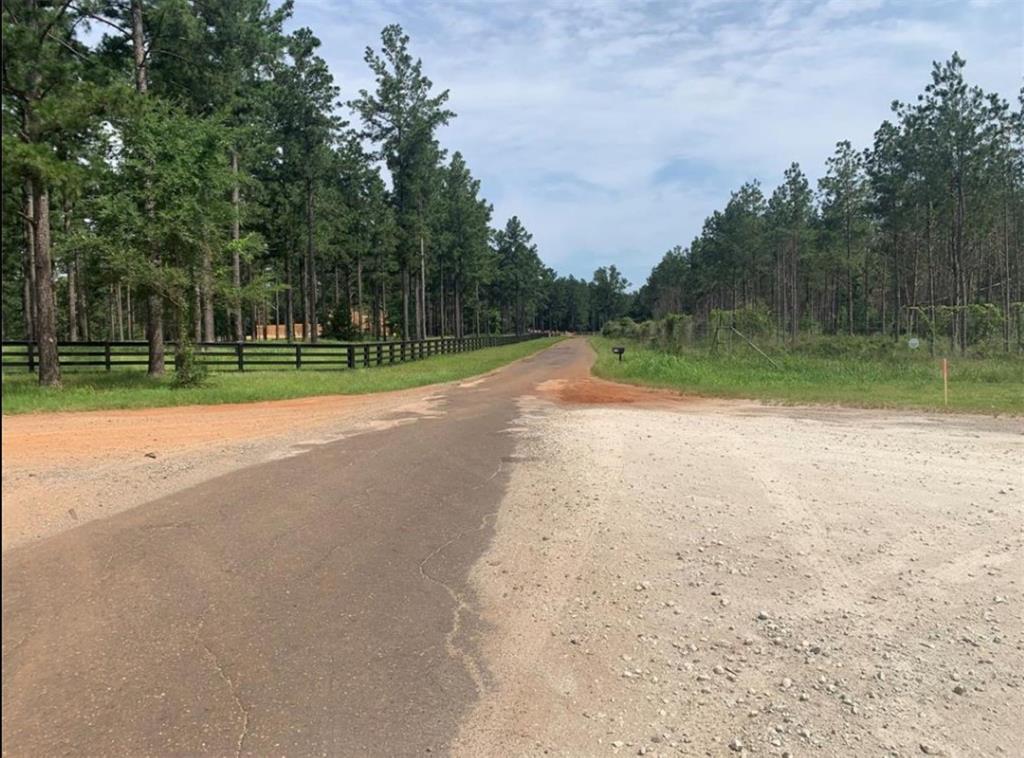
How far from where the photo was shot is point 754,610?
4527 mm

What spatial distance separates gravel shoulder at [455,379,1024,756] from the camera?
326 cm

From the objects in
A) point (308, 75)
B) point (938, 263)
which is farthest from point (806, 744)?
point (938, 263)

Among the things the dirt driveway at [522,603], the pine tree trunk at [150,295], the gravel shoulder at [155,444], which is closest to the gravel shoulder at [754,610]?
the dirt driveway at [522,603]

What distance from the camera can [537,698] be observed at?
351 centimetres

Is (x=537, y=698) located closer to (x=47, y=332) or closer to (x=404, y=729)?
(x=404, y=729)

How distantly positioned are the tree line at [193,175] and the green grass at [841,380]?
13759mm

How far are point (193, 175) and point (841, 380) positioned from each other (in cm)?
1986

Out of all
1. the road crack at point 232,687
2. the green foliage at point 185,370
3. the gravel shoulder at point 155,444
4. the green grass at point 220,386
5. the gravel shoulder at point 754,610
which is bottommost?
the gravel shoulder at point 754,610

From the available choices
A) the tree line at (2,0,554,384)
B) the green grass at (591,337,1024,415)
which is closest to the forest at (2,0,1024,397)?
the tree line at (2,0,554,384)

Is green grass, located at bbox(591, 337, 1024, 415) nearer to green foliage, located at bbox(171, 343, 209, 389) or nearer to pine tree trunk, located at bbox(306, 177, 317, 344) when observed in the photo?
green foliage, located at bbox(171, 343, 209, 389)

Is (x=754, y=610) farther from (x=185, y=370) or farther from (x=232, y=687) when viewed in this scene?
(x=185, y=370)

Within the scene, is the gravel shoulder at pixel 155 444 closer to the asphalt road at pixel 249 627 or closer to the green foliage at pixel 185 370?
the asphalt road at pixel 249 627

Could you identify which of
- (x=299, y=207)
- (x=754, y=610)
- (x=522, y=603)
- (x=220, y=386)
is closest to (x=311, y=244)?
(x=299, y=207)

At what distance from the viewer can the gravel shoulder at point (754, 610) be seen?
10.7 feet
